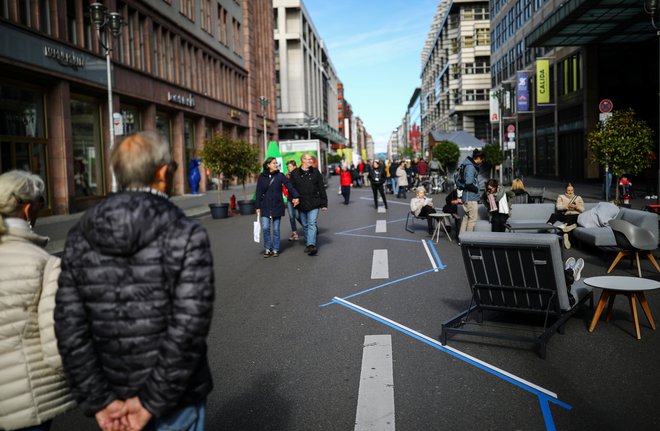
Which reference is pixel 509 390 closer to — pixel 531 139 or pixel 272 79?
pixel 531 139

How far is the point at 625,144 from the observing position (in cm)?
1795

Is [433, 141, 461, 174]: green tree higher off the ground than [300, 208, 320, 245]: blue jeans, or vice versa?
[433, 141, 461, 174]: green tree

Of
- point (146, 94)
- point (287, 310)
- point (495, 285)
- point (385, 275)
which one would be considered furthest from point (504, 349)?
point (146, 94)

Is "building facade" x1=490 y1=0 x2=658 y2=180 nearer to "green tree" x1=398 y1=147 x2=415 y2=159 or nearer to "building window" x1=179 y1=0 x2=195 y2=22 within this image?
"building window" x1=179 y1=0 x2=195 y2=22

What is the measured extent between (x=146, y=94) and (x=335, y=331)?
2583cm

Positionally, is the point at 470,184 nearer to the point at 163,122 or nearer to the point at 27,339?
the point at 27,339

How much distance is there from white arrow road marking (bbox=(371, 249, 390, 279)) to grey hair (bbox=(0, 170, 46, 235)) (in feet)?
22.4

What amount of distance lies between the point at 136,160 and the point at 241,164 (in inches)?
807

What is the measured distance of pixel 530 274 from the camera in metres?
5.71

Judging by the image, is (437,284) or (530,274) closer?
(530,274)

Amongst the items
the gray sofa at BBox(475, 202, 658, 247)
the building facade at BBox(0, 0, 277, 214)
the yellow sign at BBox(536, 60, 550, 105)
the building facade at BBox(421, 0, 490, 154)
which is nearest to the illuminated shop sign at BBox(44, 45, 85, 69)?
the building facade at BBox(0, 0, 277, 214)

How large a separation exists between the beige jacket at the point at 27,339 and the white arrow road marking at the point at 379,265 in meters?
6.98

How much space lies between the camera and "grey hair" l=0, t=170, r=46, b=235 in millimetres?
→ 2637

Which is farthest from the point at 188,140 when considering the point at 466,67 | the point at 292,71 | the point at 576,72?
the point at 292,71
